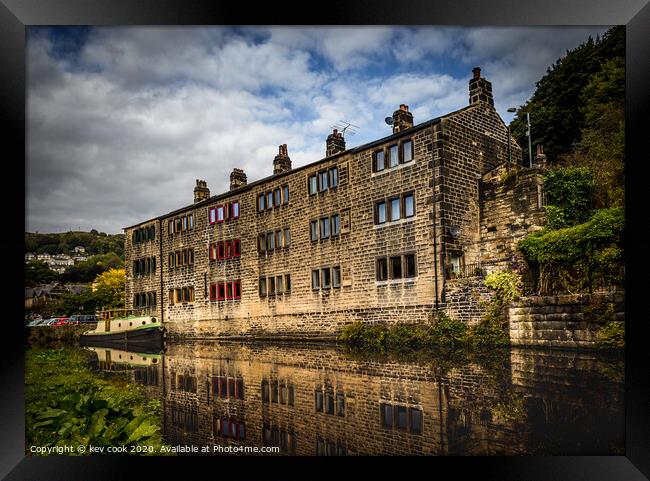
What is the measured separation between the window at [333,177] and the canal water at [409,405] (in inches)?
190

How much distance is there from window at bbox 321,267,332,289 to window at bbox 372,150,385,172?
9.22 feet

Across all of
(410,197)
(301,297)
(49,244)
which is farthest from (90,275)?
(410,197)

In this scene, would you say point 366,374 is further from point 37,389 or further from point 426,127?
point 426,127

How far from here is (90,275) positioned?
345 inches

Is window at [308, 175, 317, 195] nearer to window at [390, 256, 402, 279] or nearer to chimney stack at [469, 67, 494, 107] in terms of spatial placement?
window at [390, 256, 402, 279]

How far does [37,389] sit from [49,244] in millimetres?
2120

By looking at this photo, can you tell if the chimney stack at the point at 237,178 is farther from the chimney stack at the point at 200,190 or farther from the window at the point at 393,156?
the window at the point at 393,156

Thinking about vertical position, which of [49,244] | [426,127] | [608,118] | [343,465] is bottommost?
[343,465]

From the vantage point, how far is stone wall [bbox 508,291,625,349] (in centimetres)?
749

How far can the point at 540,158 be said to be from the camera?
1013cm

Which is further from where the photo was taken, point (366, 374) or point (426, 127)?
point (426, 127)

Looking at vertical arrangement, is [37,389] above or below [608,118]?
below

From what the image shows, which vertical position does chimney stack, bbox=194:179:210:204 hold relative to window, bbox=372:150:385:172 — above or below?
below

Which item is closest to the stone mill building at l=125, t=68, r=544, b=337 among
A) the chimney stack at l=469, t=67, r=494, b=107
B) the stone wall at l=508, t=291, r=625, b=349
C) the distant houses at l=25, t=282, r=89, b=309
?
the chimney stack at l=469, t=67, r=494, b=107
